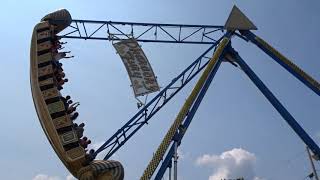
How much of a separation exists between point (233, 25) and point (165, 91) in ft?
16.9

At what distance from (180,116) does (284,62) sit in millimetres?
7099

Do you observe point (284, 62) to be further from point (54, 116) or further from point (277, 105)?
point (54, 116)

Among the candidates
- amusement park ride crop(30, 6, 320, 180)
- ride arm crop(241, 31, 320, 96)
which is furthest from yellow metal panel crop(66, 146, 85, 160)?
ride arm crop(241, 31, 320, 96)

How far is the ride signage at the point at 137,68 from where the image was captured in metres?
19.4

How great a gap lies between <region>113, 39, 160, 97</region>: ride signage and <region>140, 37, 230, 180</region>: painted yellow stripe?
1.67 m

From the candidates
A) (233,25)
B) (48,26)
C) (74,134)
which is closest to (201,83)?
(233,25)

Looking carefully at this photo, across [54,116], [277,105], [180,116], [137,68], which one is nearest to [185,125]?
[180,116]

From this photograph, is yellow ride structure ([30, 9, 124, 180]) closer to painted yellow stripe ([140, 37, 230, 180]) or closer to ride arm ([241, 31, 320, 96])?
painted yellow stripe ([140, 37, 230, 180])

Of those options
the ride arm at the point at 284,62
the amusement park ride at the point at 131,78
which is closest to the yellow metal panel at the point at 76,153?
the amusement park ride at the point at 131,78

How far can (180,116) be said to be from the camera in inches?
716

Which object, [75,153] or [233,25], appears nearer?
[75,153]

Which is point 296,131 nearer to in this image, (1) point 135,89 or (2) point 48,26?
(1) point 135,89

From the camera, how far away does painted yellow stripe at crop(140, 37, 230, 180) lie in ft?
53.4

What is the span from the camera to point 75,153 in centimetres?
1630
